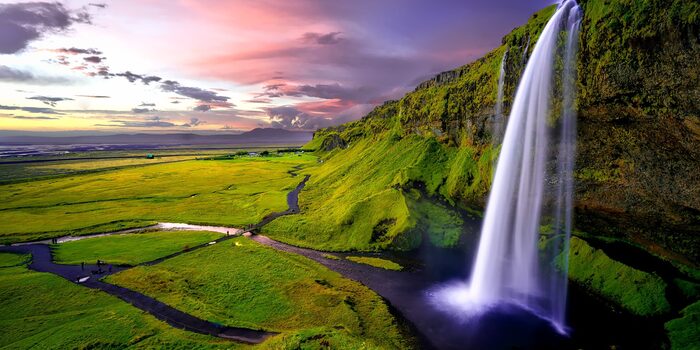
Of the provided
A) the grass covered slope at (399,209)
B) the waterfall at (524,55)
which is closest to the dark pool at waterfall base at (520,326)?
the grass covered slope at (399,209)

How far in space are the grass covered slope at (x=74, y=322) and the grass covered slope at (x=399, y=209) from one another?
1326 inches

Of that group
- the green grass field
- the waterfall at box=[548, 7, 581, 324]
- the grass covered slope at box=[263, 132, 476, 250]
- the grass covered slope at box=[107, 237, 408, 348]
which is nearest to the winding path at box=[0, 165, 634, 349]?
the green grass field

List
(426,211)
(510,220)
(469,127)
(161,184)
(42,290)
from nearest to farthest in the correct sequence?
(42,290) → (510,220) → (426,211) → (469,127) → (161,184)

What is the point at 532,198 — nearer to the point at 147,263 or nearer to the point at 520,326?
the point at 520,326

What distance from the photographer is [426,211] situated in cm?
7281

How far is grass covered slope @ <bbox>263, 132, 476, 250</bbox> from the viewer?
2635 inches

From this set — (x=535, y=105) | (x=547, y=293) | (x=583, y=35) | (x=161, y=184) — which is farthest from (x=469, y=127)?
(x=161, y=184)

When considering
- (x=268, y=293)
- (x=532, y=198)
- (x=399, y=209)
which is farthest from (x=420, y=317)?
(x=399, y=209)

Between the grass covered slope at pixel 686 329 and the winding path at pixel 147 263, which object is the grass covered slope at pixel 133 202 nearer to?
the winding path at pixel 147 263

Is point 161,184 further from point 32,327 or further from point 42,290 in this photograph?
point 32,327

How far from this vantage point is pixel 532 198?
52.2 m

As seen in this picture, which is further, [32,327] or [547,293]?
[547,293]

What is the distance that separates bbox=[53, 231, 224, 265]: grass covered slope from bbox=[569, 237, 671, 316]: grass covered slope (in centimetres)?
6728

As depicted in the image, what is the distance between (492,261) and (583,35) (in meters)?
33.2
